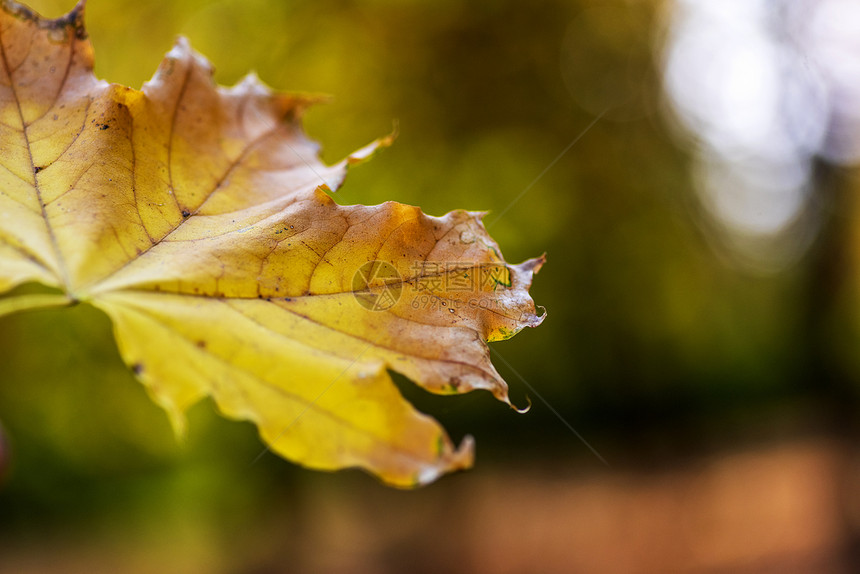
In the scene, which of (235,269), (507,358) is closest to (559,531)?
(507,358)

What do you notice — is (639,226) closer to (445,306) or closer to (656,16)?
(656,16)

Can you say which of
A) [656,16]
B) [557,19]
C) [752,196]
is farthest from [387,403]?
[752,196]

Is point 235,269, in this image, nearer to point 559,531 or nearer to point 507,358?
point 507,358

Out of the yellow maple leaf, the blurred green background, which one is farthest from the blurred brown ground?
the yellow maple leaf

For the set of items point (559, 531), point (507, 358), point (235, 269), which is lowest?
point (559, 531)

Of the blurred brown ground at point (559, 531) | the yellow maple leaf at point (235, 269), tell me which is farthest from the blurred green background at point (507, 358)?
the yellow maple leaf at point (235, 269)

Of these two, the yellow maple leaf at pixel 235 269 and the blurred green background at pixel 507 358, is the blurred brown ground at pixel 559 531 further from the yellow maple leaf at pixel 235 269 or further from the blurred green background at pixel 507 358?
the yellow maple leaf at pixel 235 269
